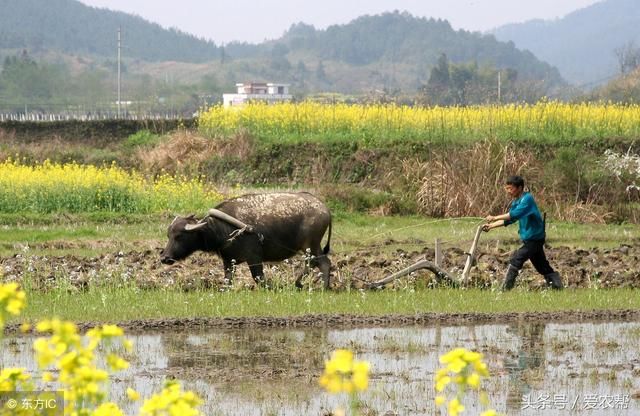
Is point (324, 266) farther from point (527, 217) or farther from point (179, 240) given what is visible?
point (527, 217)

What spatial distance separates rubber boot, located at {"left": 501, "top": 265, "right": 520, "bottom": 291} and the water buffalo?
1932 mm

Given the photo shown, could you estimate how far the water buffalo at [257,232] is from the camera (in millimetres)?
13391

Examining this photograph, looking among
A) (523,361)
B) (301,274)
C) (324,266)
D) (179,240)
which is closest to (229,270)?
(179,240)

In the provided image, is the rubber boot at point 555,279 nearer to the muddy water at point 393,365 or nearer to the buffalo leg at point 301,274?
the muddy water at point 393,365

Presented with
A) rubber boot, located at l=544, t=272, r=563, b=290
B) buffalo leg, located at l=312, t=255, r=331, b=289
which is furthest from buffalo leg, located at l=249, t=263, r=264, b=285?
rubber boot, located at l=544, t=272, r=563, b=290

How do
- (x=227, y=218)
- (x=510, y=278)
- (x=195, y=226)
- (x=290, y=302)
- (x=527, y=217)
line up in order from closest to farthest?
1. (x=290, y=302)
2. (x=527, y=217)
3. (x=510, y=278)
4. (x=195, y=226)
5. (x=227, y=218)

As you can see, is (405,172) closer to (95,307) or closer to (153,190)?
(153,190)

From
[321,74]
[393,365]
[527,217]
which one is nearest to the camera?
[393,365]

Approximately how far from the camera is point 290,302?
12.5m

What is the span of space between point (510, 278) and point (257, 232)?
2762 mm

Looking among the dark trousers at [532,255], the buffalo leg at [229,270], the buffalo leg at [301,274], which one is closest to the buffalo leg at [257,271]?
the buffalo leg at [229,270]

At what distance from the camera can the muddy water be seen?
8.41m

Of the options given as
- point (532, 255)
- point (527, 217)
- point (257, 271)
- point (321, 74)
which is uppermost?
point (527, 217)

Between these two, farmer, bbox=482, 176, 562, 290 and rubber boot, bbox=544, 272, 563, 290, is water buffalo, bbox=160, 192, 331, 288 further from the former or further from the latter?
rubber boot, bbox=544, 272, 563, 290
